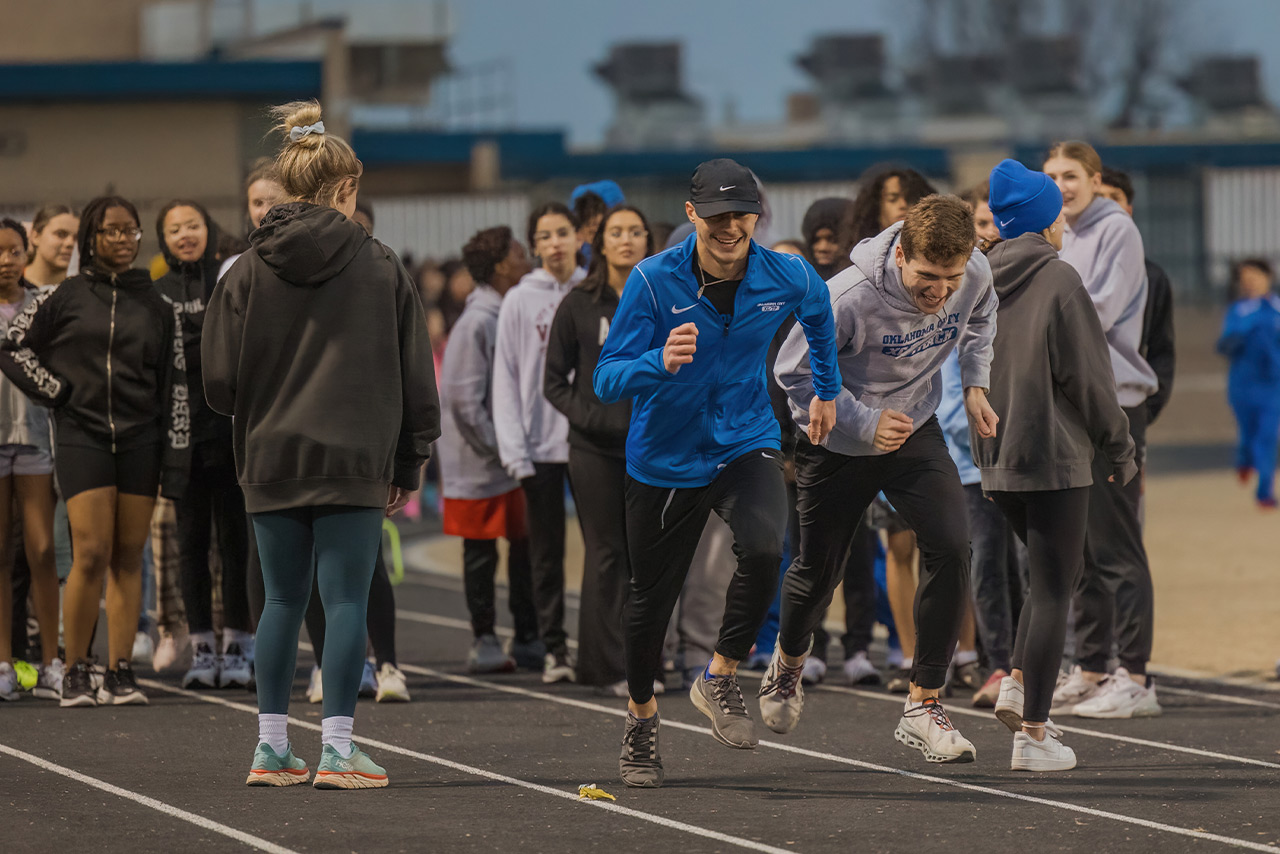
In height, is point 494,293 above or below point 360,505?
above

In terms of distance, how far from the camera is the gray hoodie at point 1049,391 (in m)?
6.48

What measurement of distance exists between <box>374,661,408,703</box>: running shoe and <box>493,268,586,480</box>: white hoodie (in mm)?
1142

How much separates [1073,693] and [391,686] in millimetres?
2972

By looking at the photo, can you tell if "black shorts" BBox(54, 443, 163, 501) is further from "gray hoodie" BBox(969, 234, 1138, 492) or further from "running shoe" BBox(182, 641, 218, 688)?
"gray hoodie" BBox(969, 234, 1138, 492)

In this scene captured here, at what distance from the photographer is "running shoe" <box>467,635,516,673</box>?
9.13 metres

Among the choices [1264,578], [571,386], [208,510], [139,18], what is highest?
[139,18]

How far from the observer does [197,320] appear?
818 cm

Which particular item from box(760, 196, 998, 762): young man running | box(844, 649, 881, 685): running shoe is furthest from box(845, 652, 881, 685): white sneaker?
box(760, 196, 998, 762): young man running

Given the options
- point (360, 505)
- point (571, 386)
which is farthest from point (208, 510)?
point (360, 505)

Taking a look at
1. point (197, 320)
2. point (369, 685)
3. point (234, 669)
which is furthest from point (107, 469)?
point (369, 685)

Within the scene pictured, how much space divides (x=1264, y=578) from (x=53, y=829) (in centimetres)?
930

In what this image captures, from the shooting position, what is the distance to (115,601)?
26.2 ft

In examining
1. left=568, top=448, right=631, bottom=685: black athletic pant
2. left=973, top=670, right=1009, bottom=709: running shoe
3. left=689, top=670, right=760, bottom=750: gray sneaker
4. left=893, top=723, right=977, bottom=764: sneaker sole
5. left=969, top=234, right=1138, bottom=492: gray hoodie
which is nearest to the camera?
left=689, top=670, right=760, bottom=750: gray sneaker

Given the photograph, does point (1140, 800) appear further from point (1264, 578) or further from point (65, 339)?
point (1264, 578)
